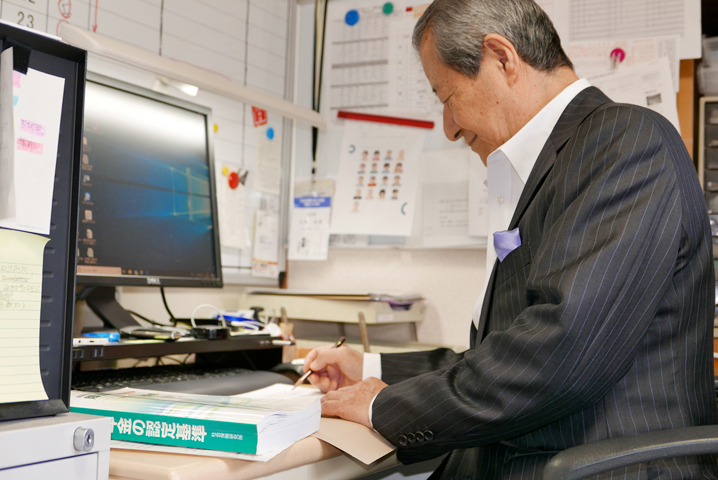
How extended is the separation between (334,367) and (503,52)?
0.62 m

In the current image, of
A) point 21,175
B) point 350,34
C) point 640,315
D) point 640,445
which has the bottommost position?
point 640,445

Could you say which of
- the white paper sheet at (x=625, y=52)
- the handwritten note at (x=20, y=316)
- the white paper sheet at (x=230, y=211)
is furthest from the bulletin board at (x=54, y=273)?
the white paper sheet at (x=625, y=52)

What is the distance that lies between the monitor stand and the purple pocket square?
75 centimetres

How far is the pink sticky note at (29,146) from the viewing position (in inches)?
20.7

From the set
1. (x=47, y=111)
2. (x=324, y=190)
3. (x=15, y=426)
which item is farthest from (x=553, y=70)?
(x=324, y=190)

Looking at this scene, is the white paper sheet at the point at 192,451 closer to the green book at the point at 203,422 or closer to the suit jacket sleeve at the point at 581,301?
the green book at the point at 203,422

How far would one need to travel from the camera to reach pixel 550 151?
910 mm

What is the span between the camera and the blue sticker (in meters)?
2.14

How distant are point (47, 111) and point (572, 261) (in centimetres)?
58

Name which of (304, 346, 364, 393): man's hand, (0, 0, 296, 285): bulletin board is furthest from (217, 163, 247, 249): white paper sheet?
(304, 346, 364, 393): man's hand

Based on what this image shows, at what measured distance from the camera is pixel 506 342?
0.77 metres

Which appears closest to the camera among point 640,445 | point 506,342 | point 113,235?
point 640,445

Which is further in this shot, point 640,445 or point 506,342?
point 506,342

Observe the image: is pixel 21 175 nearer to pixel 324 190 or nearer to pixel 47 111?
pixel 47 111
